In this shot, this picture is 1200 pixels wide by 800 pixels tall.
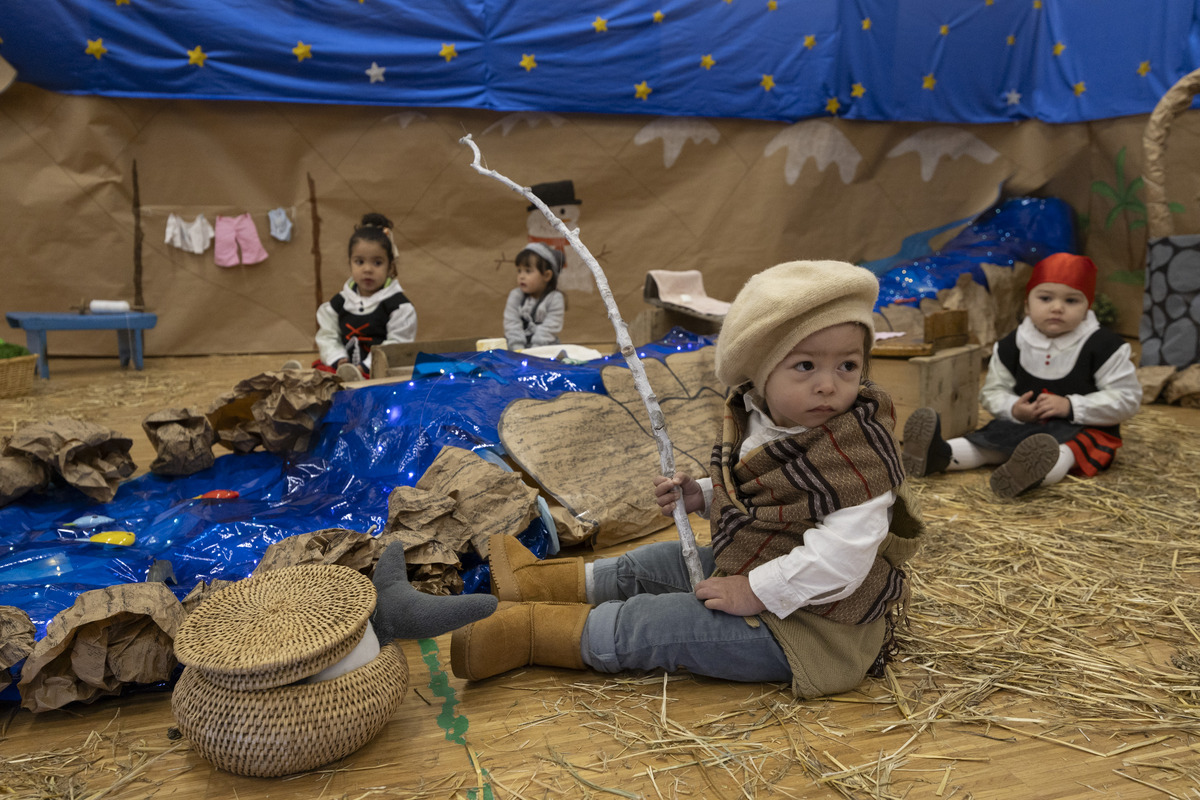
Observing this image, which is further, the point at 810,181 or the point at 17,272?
the point at 810,181

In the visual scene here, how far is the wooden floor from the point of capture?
1457 millimetres

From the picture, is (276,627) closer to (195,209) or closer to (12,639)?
(12,639)

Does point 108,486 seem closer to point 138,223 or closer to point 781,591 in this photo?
point 781,591

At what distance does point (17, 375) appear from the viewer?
16.2ft

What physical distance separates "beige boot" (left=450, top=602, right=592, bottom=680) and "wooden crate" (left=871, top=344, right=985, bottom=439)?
7.47 ft

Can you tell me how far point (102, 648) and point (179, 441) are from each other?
4.75 ft

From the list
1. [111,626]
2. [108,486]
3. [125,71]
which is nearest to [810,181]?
[125,71]

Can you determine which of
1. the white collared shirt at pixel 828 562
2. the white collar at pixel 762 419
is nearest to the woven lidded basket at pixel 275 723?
the white collared shirt at pixel 828 562

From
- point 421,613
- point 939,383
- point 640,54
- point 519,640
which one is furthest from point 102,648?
point 640,54

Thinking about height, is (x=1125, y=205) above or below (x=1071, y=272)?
above

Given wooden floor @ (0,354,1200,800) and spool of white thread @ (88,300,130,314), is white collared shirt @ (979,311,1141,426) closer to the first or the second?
wooden floor @ (0,354,1200,800)

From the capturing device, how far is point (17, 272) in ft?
19.6

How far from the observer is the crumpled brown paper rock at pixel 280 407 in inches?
120

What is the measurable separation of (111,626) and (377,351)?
6.71ft
